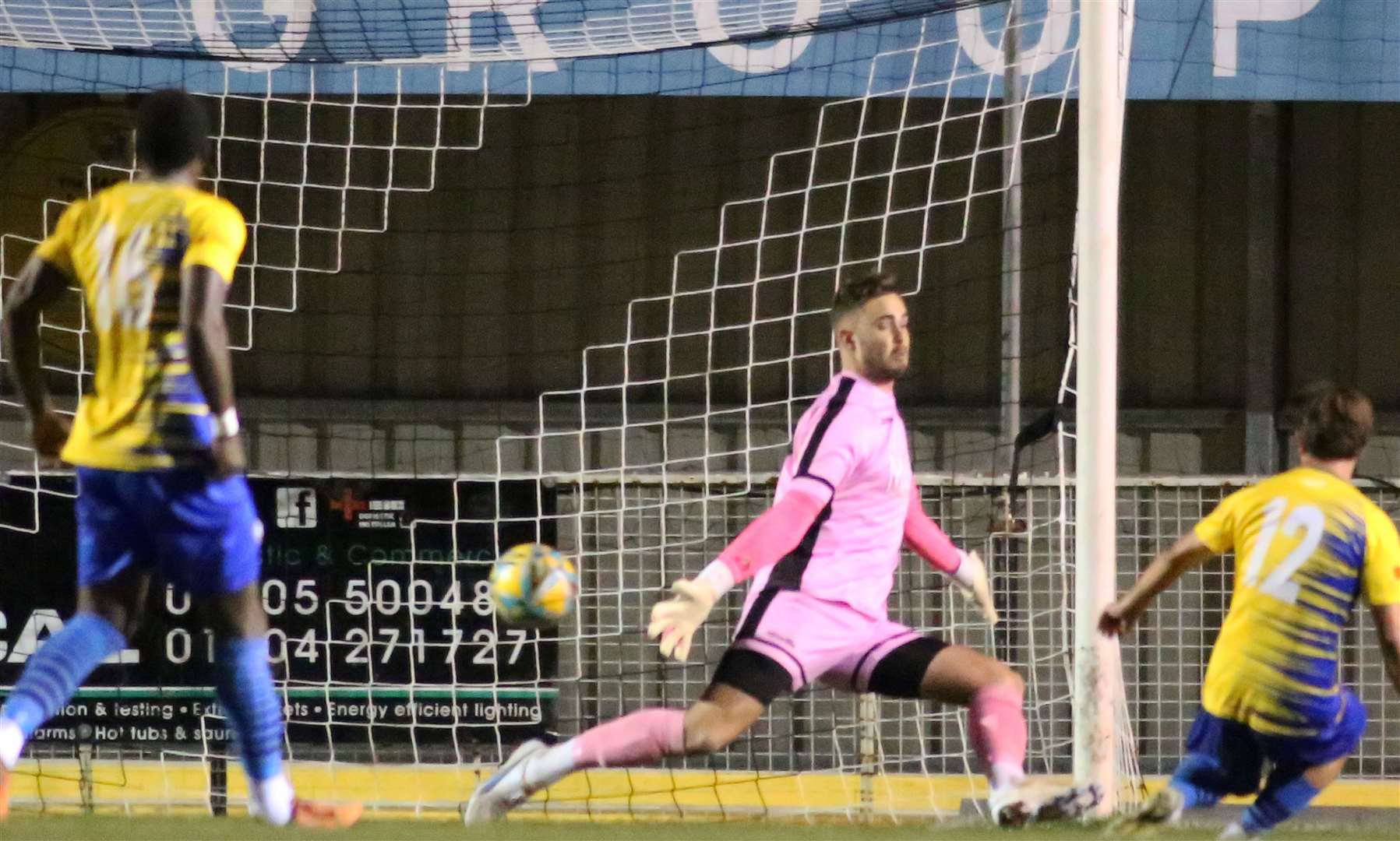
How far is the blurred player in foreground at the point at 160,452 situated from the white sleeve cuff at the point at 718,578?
1.13m

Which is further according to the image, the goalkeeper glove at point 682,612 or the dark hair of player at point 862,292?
the dark hair of player at point 862,292

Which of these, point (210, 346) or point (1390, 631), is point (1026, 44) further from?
point (210, 346)

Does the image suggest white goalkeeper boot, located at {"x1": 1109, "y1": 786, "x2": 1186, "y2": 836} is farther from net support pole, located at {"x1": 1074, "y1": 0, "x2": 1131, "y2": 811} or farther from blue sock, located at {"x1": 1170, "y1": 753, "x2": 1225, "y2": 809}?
net support pole, located at {"x1": 1074, "y1": 0, "x2": 1131, "y2": 811}

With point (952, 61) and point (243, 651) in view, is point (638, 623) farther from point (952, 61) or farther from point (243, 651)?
point (243, 651)

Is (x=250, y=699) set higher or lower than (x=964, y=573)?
lower

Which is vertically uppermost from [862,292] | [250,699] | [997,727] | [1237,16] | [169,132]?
[1237,16]

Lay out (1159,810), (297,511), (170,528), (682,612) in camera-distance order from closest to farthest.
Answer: (170,528), (1159,810), (682,612), (297,511)

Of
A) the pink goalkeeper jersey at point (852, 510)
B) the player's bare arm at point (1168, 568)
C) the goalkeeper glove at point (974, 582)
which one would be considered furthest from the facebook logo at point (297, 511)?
the player's bare arm at point (1168, 568)

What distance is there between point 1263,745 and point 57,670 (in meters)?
2.91

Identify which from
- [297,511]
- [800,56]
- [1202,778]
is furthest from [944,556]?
[297,511]

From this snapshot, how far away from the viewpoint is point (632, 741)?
16.1 ft

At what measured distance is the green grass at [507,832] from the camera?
416cm

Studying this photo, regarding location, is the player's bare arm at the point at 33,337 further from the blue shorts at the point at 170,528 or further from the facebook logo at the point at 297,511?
the facebook logo at the point at 297,511

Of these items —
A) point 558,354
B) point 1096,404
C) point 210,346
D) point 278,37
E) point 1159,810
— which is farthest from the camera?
point 558,354
